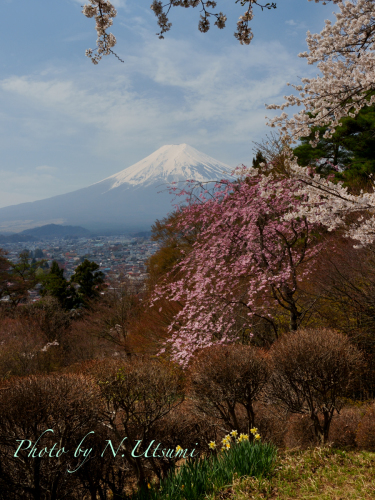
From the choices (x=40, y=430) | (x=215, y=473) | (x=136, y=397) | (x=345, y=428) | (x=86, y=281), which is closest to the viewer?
(x=215, y=473)

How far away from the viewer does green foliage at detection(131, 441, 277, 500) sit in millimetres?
3531

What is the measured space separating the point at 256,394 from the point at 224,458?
2.42 metres

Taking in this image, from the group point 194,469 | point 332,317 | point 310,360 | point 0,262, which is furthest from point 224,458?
point 0,262

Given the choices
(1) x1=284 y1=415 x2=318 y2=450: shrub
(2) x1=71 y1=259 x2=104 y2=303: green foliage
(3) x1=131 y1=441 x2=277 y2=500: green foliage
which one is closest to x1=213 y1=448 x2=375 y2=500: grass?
(3) x1=131 y1=441 x2=277 y2=500: green foliage

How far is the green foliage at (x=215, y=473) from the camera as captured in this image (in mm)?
3531

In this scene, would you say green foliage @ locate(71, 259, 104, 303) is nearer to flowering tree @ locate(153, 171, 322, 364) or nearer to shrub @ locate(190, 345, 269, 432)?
flowering tree @ locate(153, 171, 322, 364)

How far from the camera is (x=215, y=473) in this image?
12.2ft

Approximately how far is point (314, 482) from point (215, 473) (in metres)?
1.15

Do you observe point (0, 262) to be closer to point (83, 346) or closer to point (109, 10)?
point (83, 346)

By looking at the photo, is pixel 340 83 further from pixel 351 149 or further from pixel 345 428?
pixel 351 149

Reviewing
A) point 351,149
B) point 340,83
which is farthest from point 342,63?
point 351,149

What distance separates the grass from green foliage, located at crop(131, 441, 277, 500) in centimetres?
9

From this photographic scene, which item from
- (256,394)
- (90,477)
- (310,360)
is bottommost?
(90,477)

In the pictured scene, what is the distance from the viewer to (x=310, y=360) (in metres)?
5.57
